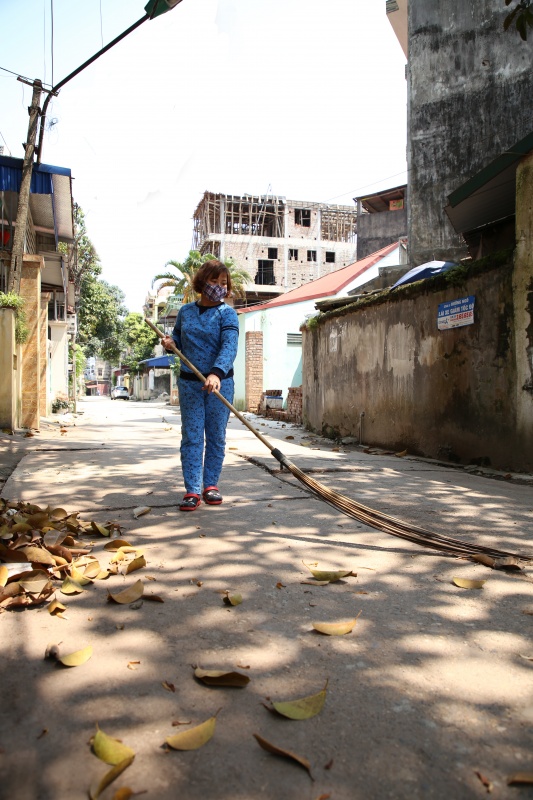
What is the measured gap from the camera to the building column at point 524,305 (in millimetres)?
5059

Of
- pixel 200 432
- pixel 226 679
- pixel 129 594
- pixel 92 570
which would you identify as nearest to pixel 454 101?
pixel 200 432

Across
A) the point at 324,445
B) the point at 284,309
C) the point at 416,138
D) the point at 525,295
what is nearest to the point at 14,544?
the point at 525,295

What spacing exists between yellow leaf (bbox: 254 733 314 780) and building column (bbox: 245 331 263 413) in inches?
777

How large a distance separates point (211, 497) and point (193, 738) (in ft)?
8.27

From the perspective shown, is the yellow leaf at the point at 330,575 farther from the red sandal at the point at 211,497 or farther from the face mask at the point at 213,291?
the face mask at the point at 213,291

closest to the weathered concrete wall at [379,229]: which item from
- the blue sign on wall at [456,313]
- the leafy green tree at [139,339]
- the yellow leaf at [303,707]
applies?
the blue sign on wall at [456,313]

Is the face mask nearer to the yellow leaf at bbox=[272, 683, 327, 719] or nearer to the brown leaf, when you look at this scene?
the yellow leaf at bbox=[272, 683, 327, 719]

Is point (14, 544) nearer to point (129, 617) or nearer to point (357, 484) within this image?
point (129, 617)

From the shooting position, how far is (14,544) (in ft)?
8.34

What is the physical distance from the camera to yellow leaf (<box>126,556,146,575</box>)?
241cm

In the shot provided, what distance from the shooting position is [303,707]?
141cm

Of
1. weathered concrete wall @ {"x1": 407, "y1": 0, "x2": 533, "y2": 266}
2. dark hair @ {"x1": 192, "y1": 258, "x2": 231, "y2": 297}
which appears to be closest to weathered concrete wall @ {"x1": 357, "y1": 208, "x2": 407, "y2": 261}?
weathered concrete wall @ {"x1": 407, "y1": 0, "x2": 533, "y2": 266}

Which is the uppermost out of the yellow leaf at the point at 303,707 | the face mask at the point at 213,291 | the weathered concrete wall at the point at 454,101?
the weathered concrete wall at the point at 454,101

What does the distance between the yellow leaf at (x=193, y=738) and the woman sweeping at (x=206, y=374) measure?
94.0 inches
